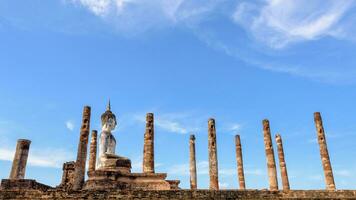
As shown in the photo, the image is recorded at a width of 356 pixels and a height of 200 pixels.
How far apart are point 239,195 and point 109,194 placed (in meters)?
4.65

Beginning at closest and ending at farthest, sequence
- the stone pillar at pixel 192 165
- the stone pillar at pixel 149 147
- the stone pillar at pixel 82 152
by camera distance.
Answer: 1. the stone pillar at pixel 82 152
2. the stone pillar at pixel 149 147
3. the stone pillar at pixel 192 165

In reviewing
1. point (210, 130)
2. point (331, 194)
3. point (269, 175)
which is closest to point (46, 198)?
point (331, 194)

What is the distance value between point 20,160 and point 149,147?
7.69m

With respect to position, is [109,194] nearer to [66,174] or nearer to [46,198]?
[46,198]

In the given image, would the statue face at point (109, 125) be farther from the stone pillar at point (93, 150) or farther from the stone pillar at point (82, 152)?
the stone pillar at point (93, 150)

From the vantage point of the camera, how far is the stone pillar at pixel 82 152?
675 inches

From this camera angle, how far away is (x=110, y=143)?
1919 centimetres

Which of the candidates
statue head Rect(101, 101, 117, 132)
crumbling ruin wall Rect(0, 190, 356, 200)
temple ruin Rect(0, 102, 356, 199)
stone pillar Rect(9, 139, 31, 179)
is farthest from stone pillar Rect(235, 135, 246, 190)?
stone pillar Rect(9, 139, 31, 179)

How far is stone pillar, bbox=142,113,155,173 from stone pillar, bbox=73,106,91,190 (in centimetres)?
334

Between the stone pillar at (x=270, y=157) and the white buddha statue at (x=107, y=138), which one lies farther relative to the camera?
the stone pillar at (x=270, y=157)

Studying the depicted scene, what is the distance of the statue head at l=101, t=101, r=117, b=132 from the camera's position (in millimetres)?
20125

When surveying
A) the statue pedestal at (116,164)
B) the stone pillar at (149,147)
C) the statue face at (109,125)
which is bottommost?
the statue pedestal at (116,164)

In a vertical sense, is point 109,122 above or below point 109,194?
above

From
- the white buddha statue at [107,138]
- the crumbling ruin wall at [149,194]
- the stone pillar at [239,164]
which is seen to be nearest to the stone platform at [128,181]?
the white buddha statue at [107,138]
